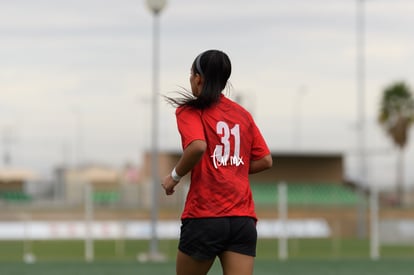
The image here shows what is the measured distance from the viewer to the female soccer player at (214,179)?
245 inches

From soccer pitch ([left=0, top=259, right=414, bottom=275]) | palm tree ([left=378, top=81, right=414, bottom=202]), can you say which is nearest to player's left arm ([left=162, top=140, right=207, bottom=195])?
soccer pitch ([left=0, top=259, right=414, bottom=275])

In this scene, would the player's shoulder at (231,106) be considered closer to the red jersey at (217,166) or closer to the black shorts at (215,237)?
the red jersey at (217,166)

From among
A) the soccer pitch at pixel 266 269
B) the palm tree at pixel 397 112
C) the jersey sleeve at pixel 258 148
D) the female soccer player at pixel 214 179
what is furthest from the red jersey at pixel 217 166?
the palm tree at pixel 397 112

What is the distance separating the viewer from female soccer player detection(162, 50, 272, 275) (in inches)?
245

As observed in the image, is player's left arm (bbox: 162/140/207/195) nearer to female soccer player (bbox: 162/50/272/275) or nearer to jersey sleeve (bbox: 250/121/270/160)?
female soccer player (bbox: 162/50/272/275)

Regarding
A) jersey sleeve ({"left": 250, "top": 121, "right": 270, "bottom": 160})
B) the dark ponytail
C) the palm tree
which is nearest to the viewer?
the dark ponytail

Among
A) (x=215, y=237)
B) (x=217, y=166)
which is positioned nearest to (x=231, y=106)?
(x=217, y=166)

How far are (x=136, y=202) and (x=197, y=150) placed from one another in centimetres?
4216

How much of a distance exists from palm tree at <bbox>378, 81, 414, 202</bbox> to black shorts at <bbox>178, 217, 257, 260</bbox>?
68688 millimetres

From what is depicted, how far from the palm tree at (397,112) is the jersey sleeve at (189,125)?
6884 cm

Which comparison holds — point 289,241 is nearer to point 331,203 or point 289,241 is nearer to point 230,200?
point 331,203

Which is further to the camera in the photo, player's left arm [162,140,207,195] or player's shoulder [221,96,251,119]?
player's shoulder [221,96,251,119]

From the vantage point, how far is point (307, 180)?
Answer: 6531 centimetres

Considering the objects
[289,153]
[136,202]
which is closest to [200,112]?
[136,202]
